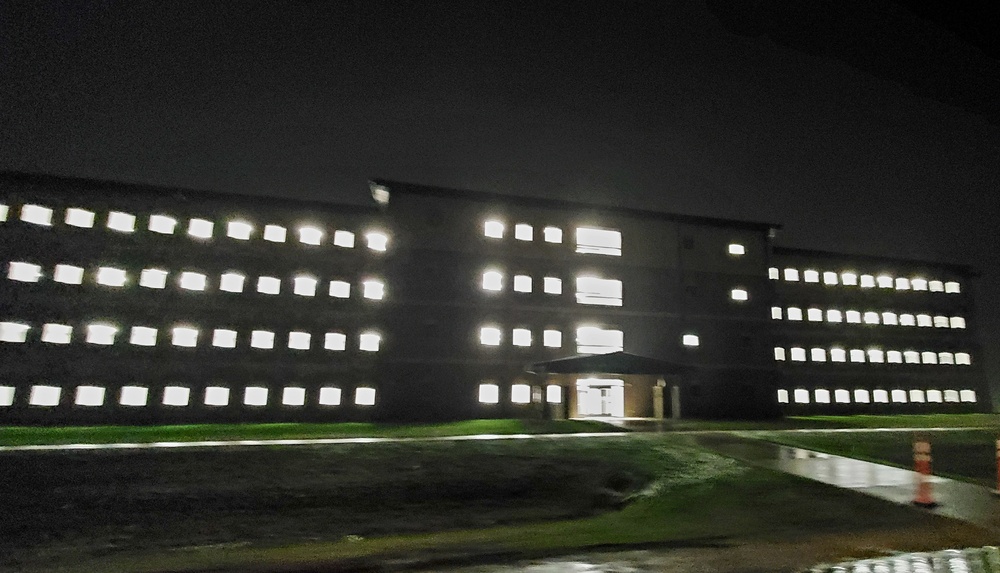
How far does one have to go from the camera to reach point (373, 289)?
1309 inches

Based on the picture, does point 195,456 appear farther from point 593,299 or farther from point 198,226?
point 593,299

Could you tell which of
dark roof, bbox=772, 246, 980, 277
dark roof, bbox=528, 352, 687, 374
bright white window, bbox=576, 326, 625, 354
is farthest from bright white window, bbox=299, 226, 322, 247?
dark roof, bbox=772, 246, 980, 277

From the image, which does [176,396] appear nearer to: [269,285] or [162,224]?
[269,285]

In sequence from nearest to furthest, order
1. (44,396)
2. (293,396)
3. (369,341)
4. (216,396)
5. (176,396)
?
1. (44,396)
2. (176,396)
3. (216,396)
4. (293,396)
5. (369,341)

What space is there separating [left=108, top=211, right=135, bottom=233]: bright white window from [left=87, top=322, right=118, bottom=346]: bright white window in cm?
507

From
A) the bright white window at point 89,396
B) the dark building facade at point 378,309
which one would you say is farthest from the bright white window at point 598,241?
the bright white window at point 89,396

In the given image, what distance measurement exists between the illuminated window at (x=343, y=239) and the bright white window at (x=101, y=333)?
11.9m

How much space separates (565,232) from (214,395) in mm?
22103

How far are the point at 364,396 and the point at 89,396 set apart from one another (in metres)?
13.2

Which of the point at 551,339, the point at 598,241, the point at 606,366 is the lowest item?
the point at 606,366

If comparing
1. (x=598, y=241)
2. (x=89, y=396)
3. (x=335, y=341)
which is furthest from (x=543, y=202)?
(x=89, y=396)

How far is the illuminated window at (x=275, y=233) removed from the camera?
31906 mm

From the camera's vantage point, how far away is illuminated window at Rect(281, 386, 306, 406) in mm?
30447

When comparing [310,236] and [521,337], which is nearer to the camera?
[310,236]
